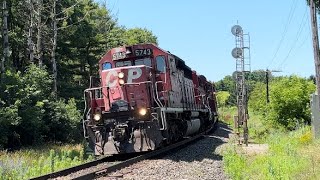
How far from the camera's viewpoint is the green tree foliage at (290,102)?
74.9ft

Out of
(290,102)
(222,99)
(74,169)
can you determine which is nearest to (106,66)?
(74,169)

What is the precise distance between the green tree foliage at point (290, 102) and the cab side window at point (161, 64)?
11.3 metres

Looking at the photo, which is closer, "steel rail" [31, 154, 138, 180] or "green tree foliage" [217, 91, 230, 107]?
"steel rail" [31, 154, 138, 180]

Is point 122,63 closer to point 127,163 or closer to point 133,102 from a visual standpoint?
point 133,102

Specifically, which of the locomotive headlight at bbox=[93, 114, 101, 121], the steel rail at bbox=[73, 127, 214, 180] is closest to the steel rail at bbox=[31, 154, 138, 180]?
the steel rail at bbox=[73, 127, 214, 180]

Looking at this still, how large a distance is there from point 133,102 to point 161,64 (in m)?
1.86

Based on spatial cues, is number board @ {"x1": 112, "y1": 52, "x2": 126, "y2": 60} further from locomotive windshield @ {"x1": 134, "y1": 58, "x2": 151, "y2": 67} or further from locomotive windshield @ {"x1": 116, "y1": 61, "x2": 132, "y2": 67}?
locomotive windshield @ {"x1": 134, "y1": 58, "x2": 151, "y2": 67}

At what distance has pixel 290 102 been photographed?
22828 millimetres

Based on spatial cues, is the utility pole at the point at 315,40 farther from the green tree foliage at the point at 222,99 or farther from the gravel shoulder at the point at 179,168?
the green tree foliage at the point at 222,99

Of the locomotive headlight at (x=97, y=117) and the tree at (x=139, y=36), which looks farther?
the tree at (x=139, y=36)

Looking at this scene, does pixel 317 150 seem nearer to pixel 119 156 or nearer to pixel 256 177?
pixel 256 177

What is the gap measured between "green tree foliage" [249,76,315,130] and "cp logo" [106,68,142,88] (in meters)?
12.4

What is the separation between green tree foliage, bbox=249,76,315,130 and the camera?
22828 mm

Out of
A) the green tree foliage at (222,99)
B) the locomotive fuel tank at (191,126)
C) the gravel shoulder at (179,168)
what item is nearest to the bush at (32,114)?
the locomotive fuel tank at (191,126)
